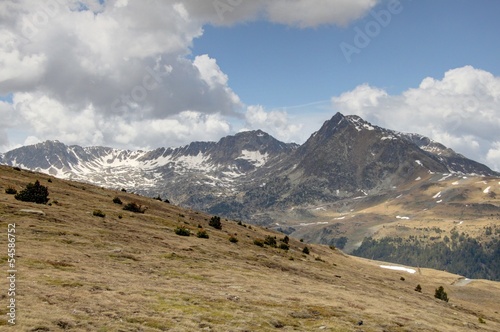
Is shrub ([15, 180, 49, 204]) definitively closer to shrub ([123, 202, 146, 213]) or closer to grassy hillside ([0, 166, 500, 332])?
grassy hillside ([0, 166, 500, 332])

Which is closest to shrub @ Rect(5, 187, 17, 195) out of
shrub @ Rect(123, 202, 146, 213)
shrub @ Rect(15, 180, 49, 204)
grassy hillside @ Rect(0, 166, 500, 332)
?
grassy hillside @ Rect(0, 166, 500, 332)

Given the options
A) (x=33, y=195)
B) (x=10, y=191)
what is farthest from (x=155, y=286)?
(x=10, y=191)

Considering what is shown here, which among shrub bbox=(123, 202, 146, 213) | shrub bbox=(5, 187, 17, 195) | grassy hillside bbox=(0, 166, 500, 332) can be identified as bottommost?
grassy hillside bbox=(0, 166, 500, 332)

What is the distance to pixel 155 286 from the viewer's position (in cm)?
2319

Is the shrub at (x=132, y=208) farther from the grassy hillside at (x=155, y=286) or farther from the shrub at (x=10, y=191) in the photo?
the shrub at (x=10, y=191)

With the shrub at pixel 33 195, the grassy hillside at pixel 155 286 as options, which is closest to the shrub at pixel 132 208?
the grassy hillside at pixel 155 286

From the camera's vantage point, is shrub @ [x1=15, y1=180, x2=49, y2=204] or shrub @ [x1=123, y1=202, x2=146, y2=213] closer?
shrub @ [x1=15, y1=180, x2=49, y2=204]

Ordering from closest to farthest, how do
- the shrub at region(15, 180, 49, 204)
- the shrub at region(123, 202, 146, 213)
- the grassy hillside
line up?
the grassy hillside < the shrub at region(15, 180, 49, 204) < the shrub at region(123, 202, 146, 213)

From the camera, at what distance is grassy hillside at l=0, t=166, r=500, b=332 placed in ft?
55.4

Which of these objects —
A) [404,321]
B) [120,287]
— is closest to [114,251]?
[120,287]

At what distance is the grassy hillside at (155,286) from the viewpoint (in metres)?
16.9

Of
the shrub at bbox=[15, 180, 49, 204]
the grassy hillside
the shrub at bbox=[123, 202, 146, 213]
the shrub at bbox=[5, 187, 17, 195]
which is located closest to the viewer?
the grassy hillside

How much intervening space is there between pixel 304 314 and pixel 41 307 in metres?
13.5

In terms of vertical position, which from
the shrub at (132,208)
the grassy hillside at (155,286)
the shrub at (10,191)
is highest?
the shrub at (10,191)
